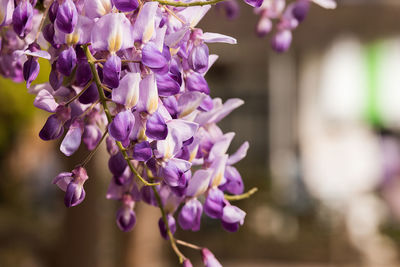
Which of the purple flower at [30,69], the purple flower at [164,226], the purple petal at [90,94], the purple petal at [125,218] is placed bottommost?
the purple petal at [125,218]

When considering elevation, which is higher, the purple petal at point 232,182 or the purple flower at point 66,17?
the purple flower at point 66,17

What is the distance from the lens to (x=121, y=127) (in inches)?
36.4

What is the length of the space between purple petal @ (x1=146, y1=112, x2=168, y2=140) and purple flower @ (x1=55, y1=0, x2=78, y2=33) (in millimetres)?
176

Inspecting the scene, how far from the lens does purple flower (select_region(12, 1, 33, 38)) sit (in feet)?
3.24

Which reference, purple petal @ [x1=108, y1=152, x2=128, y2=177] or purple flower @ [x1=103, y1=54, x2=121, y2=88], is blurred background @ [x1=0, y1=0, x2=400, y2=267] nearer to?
purple petal @ [x1=108, y1=152, x2=128, y2=177]

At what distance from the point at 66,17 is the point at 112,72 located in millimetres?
108

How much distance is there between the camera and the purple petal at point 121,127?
93cm

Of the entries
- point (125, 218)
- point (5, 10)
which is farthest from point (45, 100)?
point (125, 218)

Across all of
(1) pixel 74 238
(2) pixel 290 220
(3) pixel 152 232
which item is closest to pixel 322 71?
(2) pixel 290 220

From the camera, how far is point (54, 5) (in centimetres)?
98

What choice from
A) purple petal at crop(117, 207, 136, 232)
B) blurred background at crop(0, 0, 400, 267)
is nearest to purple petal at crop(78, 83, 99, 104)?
purple petal at crop(117, 207, 136, 232)

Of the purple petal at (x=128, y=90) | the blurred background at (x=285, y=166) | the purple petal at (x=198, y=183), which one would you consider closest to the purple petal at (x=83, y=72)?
the purple petal at (x=128, y=90)

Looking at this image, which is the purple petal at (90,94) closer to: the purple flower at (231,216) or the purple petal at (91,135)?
the purple petal at (91,135)

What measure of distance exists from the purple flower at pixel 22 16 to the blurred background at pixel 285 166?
477cm
